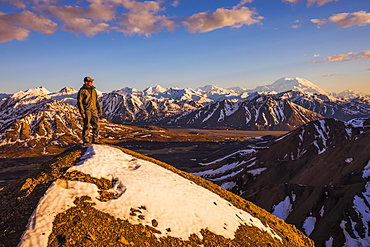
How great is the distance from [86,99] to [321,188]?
3808 centimetres

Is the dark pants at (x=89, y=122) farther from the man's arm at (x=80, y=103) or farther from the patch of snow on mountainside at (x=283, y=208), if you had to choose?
the patch of snow on mountainside at (x=283, y=208)

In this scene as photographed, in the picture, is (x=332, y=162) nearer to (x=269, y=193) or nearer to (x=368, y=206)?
(x=269, y=193)

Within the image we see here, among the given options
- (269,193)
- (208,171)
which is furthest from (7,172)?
(269,193)

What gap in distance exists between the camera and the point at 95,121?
21547 mm

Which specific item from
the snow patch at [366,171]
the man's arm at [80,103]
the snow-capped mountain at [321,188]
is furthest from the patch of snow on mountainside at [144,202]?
the snow patch at [366,171]

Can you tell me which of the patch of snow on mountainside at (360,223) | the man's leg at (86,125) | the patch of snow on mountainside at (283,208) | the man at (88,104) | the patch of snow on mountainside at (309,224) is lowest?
the patch of snow on mountainside at (283,208)

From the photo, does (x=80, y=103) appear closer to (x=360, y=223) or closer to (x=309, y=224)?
(x=309, y=224)

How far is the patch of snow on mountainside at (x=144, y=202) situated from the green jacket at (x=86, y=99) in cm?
345

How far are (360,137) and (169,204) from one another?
213 feet

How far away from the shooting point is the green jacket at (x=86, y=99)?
764 inches

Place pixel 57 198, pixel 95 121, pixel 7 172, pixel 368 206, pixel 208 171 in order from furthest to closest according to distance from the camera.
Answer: pixel 7 172
pixel 208 171
pixel 368 206
pixel 95 121
pixel 57 198

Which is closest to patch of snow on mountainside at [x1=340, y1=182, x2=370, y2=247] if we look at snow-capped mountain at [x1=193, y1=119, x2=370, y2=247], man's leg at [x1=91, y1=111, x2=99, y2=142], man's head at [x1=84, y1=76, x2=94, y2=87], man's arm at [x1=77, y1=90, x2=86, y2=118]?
snow-capped mountain at [x1=193, y1=119, x2=370, y2=247]

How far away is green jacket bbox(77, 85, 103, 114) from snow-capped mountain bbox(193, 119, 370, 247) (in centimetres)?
3128

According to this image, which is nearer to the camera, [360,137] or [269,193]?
[269,193]
